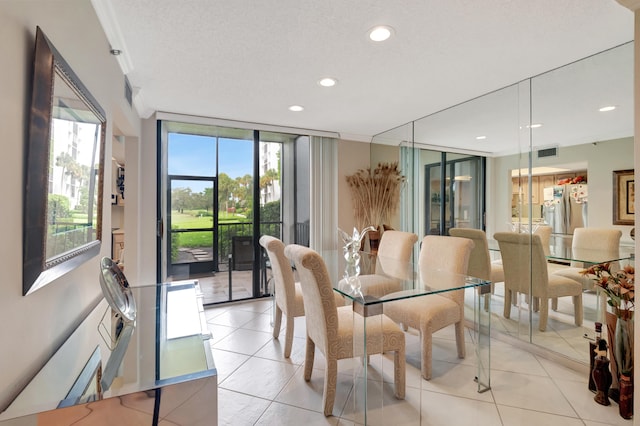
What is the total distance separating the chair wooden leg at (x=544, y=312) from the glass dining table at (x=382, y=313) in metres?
0.90

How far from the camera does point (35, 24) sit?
99cm

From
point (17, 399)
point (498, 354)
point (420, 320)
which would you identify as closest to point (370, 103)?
point (420, 320)

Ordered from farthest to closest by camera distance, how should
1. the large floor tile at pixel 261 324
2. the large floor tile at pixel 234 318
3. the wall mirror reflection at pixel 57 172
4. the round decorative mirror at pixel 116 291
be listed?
the large floor tile at pixel 234 318, the large floor tile at pixel 261 324, the round decorative mirror at pixel 116 291, the wall mirror reflection at pixel 57 172

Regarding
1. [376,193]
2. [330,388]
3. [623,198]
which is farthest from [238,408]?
[376,193]

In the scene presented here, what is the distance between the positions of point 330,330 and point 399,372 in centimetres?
60

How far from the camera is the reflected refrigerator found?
99.8 inches

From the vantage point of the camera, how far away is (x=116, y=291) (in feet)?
4.88

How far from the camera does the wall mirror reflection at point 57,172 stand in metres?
0.95

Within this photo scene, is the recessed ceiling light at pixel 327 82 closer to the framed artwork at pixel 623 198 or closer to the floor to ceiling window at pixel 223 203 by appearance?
the floor to ceiling window at pixel 223 203

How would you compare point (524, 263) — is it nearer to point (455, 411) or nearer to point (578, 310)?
point (578, 310)

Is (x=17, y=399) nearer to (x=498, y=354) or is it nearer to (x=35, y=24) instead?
(x=35, y=24)

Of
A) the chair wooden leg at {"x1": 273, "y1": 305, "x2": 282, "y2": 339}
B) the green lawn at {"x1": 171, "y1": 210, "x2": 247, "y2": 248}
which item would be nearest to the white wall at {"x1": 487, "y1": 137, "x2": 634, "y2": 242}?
the chair wooden leg at {"x1": 273, "y1": 305, "x2": 282, "y2": 339}

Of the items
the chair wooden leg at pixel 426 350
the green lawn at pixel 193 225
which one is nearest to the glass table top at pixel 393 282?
the chair wooden leg at pixel 426 350

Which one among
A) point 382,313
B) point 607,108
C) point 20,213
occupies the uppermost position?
point 607,108
